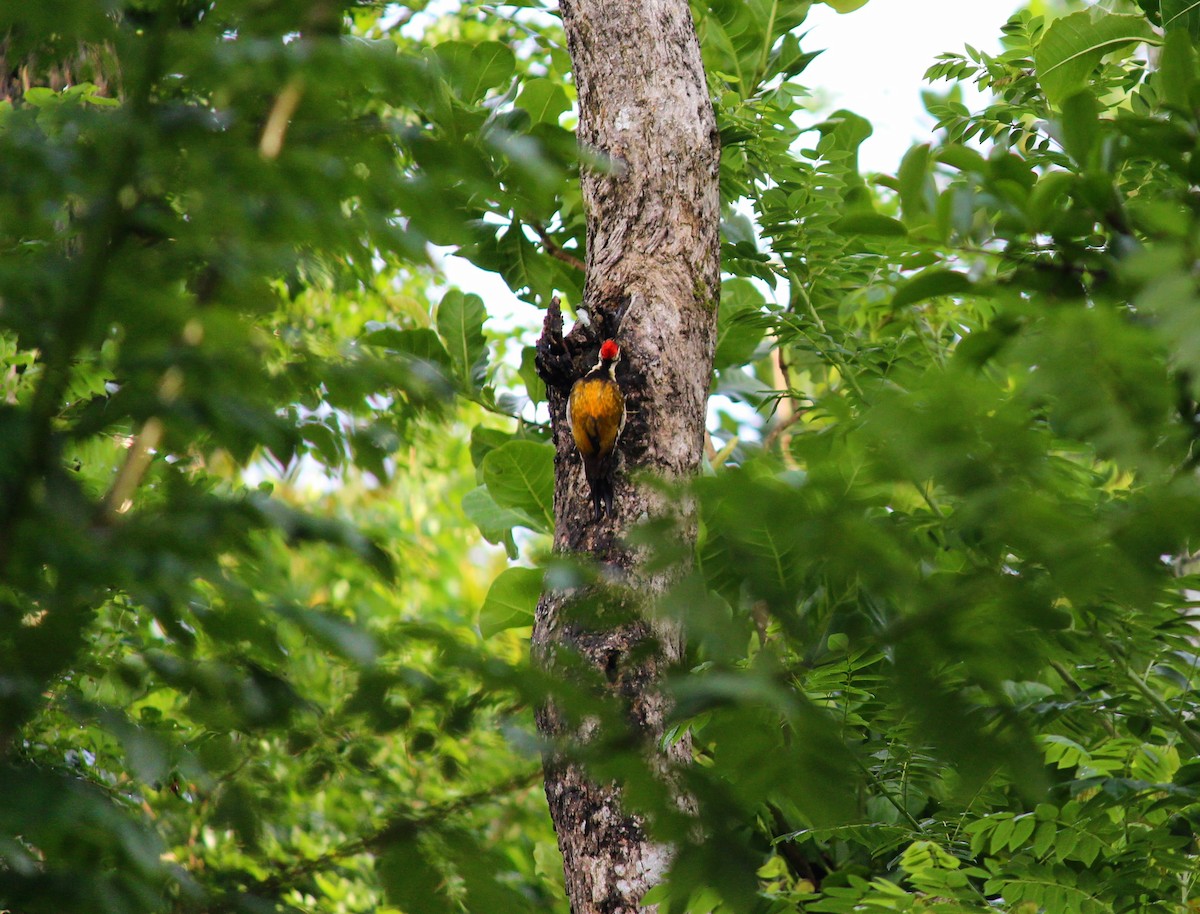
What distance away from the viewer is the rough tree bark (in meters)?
1.75

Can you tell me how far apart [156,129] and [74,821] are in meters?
0.47

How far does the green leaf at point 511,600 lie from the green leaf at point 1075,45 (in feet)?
4.68

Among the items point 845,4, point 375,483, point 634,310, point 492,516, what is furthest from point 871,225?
point 845,4

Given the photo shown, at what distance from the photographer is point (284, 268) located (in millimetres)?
813

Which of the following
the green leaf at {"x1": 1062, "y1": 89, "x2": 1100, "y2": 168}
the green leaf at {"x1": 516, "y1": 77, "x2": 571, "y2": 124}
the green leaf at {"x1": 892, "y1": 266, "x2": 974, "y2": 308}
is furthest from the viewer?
the green leaf at {"x1": 516, "y1": 77, "x2": 571, "y2": 124}

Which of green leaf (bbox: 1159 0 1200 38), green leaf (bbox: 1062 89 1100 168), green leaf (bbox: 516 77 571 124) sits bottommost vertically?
green leaf (bbox: 1062 89 1100 168)

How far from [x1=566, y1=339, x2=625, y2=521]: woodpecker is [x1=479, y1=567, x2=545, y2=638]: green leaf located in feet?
1.46

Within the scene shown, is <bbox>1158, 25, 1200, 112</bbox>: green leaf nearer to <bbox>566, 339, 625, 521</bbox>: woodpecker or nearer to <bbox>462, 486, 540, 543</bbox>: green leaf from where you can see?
<bbox>566, 339, 625, 521</bbox>: woodpecker

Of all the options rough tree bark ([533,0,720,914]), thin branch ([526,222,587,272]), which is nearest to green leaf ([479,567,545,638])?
rough tree bark ([533,0,720,914])

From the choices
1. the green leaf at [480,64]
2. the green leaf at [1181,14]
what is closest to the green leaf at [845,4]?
the green leaf at [480,64]

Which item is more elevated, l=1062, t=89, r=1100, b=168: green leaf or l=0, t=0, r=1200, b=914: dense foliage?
l=1062, t=89, r=1100, b=168: green leaf

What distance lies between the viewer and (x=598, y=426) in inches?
77.7

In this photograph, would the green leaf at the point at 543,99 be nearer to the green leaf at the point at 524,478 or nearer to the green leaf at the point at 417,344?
the green leaf at the point at 417,344

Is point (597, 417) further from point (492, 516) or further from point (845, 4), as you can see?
point (845, 4)
